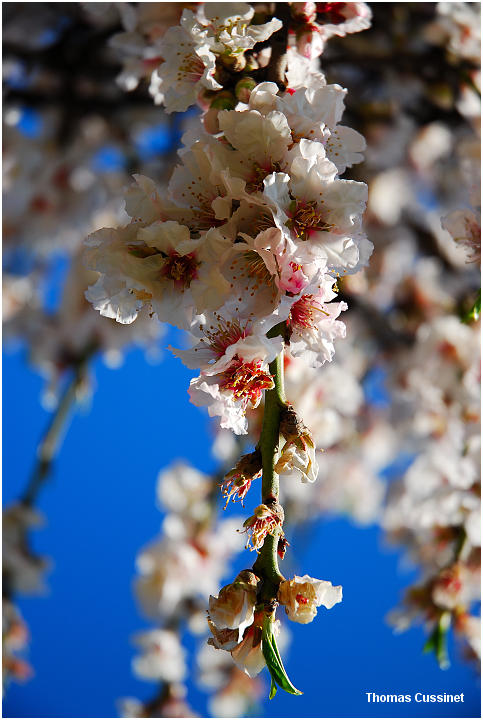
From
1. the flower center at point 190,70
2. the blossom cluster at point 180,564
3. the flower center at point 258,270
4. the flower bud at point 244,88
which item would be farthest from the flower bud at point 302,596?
the blossom cluster at point 180,564

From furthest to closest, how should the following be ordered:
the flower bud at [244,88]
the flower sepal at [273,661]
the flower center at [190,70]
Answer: the flower center at [190,70], the flower bud at [244,88], the flower sepal at [273,661]

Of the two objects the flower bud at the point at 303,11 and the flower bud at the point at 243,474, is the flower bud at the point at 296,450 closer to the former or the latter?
the flower bud at the point at 243,474

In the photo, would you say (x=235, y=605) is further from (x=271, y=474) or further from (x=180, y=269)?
(x=180, y=269)

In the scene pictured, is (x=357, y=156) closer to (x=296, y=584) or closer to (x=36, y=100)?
(x=296, y=584)

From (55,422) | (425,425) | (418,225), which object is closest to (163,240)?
(55,422)

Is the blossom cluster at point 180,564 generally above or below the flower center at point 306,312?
below
